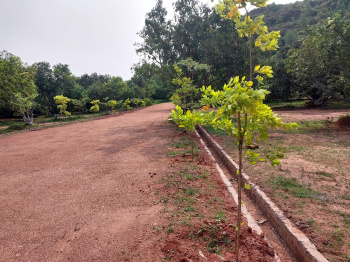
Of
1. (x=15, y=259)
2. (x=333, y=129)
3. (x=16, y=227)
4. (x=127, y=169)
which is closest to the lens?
(x=15, y=259)

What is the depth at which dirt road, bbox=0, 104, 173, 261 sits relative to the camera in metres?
2.99

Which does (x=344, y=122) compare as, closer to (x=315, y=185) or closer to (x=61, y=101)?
(x=315, y=185)

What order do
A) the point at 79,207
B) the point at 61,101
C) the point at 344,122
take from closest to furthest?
the point at 79,207, the point at 344,122, the point at 61,101

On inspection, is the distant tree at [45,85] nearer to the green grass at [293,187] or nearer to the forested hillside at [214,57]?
the forested hillside at [214,57]

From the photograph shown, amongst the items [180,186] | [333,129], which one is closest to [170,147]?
[180,186]

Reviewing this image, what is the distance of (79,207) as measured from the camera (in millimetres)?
4156

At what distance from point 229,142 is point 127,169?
451 cm

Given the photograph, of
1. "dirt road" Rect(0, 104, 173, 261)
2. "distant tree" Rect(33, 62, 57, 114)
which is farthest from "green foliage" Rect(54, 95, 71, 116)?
"dirt road" Rect(0, 104, 173, 261)

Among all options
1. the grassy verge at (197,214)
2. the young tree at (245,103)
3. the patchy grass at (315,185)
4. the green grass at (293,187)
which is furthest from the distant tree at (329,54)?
the young tree at (245,103)

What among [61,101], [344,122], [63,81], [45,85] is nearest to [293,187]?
[344,122]

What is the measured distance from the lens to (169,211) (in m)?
3.73

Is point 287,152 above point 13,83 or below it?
below

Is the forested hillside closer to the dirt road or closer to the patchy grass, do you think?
the patchy grass

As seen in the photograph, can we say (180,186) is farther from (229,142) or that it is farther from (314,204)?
(229,142)
